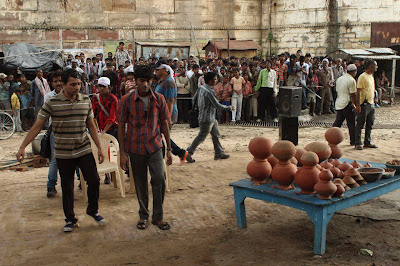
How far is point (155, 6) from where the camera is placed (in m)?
21.1

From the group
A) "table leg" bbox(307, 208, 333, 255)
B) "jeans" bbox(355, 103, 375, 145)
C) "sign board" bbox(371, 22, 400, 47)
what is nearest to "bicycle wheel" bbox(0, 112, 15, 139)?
"jeans" bbox(355, 103, 375, 145)

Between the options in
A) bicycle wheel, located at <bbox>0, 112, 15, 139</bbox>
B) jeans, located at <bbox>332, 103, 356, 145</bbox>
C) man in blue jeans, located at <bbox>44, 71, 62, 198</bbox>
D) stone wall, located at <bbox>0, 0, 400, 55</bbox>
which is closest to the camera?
man in blue jeans, located at <bbox>44, 71, 62, 198</bbox>

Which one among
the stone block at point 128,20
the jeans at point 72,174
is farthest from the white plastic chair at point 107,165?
the stone block at point 128,20

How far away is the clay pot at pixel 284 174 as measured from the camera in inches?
180

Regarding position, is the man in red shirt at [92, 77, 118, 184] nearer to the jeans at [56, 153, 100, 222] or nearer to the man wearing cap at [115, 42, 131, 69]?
the jeans at [56, 153, 100, 222]

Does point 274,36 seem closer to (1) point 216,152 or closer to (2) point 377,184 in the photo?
(1) point 216,152

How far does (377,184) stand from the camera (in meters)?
4.84

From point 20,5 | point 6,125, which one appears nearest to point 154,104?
point 6,125

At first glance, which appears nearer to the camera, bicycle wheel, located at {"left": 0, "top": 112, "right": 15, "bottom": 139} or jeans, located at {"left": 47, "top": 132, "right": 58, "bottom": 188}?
jeans, located at {"left": 47, "top": 132, "right": 58, "bottom": 188}

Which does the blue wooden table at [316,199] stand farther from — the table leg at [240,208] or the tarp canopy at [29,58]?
the tarp canopy at [29,58]

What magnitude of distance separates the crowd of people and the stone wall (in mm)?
3712

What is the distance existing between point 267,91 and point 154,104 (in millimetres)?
9289

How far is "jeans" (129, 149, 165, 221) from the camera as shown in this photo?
5.07 meters

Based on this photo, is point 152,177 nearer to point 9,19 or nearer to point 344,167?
point 344,167
